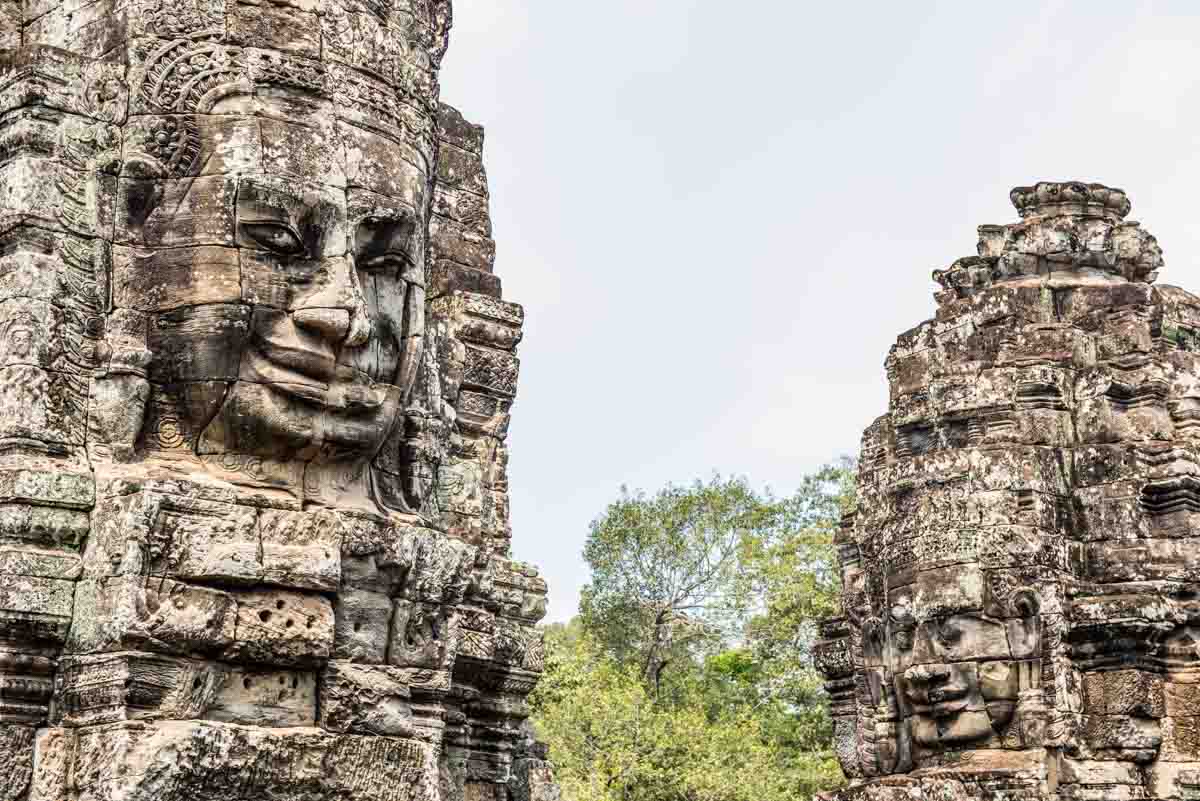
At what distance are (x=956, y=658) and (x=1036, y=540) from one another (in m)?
1.29

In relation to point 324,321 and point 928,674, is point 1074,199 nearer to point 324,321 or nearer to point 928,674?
point 928,674

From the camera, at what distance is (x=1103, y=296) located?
55.9 ft

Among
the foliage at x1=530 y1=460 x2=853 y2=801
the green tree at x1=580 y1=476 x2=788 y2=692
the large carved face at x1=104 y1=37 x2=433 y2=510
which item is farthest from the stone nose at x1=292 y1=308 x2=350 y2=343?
the green tree at x1=580 y1=476 x2=788 y2=692

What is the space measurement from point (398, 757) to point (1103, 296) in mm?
11695

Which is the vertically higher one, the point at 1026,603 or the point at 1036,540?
the point at 1036,540

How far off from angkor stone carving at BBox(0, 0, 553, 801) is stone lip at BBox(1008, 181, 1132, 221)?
36.2ft

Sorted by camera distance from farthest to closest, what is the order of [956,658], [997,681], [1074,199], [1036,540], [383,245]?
[1074,199] → [1036,540] → [956,658] → [997,681] → [383,245]

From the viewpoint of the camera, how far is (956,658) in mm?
14867

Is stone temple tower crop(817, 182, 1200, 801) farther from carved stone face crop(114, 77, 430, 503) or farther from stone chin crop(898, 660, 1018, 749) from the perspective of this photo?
carved stone face crop(114, 77, 430, 503)

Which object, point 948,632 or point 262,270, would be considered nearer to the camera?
point 262,270

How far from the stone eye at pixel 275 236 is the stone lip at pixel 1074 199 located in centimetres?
1191

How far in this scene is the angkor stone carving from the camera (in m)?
6.55

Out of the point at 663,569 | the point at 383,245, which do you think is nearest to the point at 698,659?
the point at 663,569

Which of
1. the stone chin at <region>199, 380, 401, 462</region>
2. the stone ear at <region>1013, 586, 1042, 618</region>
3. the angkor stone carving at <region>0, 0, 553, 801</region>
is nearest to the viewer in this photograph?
the angkor stone carving at <region>0, 0, 553, 801</region>
